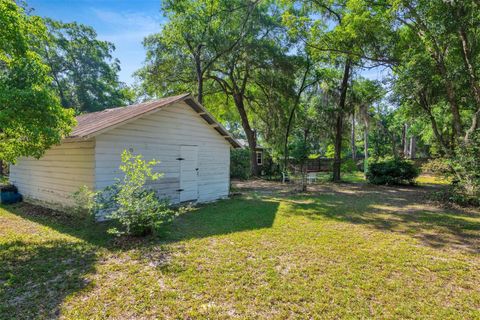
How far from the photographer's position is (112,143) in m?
6.98

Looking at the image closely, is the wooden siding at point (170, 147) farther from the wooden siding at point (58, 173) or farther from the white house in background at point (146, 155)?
the wooden siding at point (58, 173)

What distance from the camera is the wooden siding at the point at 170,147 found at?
6934mm

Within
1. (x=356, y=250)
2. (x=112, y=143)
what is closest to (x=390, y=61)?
(x=356, y=250)

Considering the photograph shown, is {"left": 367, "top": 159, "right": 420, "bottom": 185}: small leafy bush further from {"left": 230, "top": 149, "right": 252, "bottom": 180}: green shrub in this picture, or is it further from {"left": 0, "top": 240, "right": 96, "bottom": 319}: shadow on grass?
{"left": 0, "top": 240, "right": 96, "bottom": 319}: shadow on grass

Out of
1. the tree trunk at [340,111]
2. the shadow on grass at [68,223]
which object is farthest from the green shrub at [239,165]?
the shadow on grass at [68,223]

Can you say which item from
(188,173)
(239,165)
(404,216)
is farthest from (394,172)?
(188,173)

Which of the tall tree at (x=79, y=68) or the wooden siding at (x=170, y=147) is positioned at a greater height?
the tall tree at (x=79, y=68)

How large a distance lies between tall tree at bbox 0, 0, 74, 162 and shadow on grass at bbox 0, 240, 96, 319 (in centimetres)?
211

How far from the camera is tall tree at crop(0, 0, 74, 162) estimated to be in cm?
446

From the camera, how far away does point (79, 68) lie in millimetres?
24922

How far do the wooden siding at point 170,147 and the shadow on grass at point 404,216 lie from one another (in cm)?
333

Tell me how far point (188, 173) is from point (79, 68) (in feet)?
74.9

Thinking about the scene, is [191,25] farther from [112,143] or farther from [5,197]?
[5,197]

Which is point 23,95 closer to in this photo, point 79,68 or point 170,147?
point 170,147
